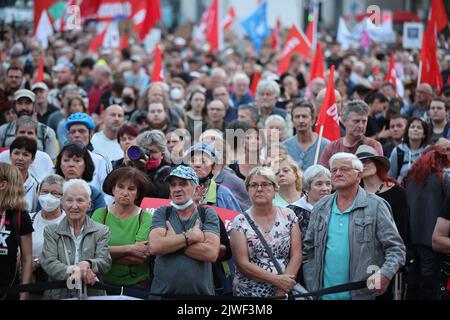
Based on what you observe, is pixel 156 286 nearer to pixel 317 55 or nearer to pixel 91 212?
pixel 91 212

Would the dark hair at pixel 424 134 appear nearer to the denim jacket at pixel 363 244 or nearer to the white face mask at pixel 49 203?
the denim jacket at pixel 363 244

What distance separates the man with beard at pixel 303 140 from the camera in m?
10.9

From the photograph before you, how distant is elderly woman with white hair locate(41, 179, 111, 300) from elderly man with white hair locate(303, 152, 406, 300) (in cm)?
155

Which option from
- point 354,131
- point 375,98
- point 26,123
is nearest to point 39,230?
point 26,123

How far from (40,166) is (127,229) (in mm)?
2082

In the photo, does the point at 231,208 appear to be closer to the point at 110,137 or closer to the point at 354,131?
the point at 354,131

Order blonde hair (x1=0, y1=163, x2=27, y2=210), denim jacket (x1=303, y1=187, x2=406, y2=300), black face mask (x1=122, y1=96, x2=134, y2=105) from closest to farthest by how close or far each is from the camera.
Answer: denim jacket (x1=303, y1=187, x2=406, y2=300) < blonde hair (x1=0, y1=163, x2=27, y2=210) < black face mask (x1=122, y1=96, x2=134, y2=105)

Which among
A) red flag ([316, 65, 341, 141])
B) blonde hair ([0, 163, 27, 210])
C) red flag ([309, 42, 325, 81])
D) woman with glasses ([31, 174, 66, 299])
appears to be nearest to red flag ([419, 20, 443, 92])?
red flag ([309, 42, 325, 81])

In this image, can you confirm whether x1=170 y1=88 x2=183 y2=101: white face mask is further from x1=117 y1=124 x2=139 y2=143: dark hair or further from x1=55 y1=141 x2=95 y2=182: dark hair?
x1=55 y1=141 x2=95 y2=182: dark hair

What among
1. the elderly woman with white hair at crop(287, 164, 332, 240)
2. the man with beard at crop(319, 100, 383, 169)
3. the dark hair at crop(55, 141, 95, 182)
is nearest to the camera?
the elderly woman with white hair at crop(287, 164, 332, 240)

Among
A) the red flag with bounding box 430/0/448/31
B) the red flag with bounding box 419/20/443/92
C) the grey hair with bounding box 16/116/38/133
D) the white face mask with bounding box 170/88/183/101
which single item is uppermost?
the red flag with bounding box 430/0/448/31

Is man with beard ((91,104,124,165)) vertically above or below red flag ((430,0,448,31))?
below

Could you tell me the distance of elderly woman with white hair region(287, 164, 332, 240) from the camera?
828 cm

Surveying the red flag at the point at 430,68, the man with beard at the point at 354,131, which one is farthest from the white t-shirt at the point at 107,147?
the red flag at the point at 430,68
